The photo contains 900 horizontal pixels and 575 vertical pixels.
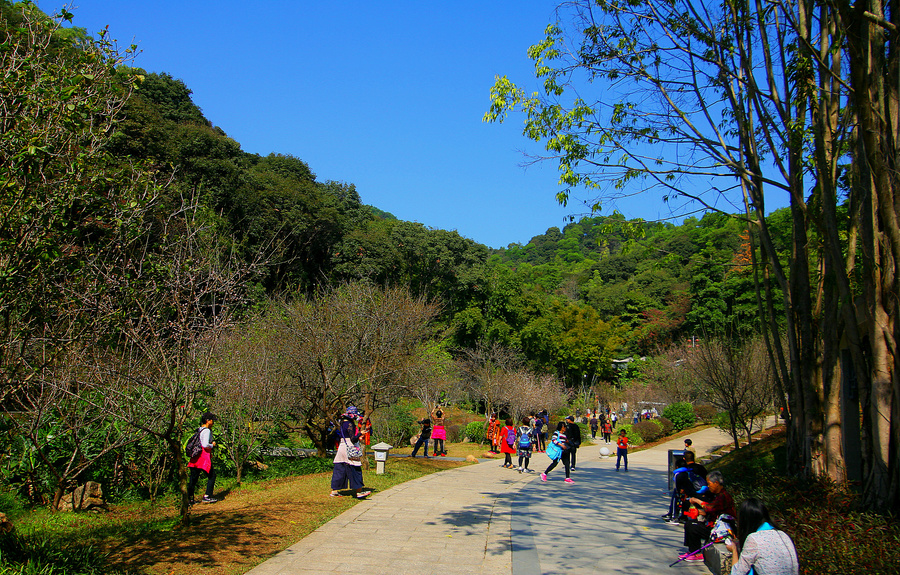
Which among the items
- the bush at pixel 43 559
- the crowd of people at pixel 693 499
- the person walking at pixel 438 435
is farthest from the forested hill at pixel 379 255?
the bush at pixel 43 559

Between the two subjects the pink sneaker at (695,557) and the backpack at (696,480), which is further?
the backpack at (696,480)

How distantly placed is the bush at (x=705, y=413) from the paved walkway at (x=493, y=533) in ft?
77.4

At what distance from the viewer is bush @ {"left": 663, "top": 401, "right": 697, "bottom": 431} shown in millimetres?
33688

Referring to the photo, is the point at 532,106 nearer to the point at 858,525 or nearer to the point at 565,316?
the point at 858,525

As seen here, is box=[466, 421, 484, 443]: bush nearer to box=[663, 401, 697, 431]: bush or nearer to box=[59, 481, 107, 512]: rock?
box=[663, 401, 697, 431]: bush

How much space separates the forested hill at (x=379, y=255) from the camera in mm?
29000

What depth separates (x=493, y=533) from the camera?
8.20m

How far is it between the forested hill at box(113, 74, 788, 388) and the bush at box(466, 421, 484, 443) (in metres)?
9.06

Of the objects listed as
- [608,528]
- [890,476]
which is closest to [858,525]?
[890,476]

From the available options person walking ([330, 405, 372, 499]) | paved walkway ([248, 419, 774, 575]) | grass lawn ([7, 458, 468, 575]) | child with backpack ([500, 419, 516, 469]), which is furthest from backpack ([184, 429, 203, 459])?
child with backpack ([500, 419, 516, 469])

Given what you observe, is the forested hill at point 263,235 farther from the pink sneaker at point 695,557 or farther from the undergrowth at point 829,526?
the pink sneaker at point 695,557

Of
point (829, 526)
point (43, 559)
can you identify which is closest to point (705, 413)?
point (829, 526)

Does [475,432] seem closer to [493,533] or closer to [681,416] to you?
[681,416]

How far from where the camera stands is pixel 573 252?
473 feet
